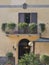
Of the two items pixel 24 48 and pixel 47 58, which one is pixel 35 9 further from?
pixel 47 58

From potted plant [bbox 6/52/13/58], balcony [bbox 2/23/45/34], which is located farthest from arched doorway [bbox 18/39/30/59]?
balcony [bbox 2/23/45/34]

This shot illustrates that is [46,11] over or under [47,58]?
over

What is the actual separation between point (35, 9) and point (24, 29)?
1.74m

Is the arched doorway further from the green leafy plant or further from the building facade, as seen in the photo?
the green leafy plant

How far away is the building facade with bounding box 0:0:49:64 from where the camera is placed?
123 feet

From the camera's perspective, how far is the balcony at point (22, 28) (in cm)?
3666

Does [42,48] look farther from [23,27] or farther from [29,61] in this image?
[29,61]

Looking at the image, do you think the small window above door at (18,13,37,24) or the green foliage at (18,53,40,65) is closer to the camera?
the green foliage at (18,53,40,65)

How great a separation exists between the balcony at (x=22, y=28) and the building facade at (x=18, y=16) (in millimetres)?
300

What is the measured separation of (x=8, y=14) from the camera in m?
37.8

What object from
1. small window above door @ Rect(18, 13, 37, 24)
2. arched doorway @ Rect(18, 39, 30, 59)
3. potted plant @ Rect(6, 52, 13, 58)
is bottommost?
potted plant @ Rect(6, 52, 13, 58)

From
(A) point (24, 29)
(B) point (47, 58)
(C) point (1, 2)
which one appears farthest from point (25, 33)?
(B) point (47, 58)

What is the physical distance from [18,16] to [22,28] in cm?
125

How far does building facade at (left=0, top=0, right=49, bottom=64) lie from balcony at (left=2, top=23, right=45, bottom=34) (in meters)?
0.30
